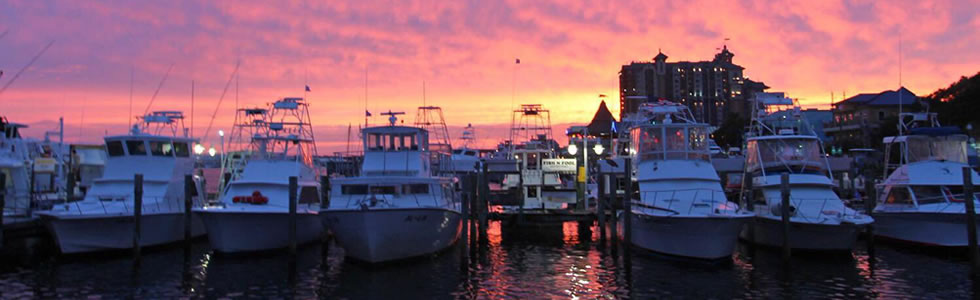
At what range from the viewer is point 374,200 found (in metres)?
23.3

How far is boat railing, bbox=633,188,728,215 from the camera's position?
81.1 ft

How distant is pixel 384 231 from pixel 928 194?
21.0 meters

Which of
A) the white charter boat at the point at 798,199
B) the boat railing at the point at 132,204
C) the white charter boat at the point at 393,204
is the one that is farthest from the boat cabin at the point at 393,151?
the white charter boat at the point at 798,199

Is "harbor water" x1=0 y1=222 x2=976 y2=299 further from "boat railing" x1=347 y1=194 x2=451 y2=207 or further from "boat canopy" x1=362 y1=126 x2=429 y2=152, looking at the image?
"boat canopy" x1=362 y1=126 x2=429 y2=152

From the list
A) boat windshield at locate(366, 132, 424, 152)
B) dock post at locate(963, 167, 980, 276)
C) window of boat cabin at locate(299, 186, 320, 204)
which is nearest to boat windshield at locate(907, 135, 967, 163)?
dock post at locate(963, 167, 980, 276)

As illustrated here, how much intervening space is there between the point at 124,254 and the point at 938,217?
29.4 metres

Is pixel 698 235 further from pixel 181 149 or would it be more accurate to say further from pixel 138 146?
pixel 138 146

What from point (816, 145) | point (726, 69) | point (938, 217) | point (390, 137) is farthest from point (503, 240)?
point (726, 69)

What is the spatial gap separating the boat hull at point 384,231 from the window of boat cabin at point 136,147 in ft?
34.6

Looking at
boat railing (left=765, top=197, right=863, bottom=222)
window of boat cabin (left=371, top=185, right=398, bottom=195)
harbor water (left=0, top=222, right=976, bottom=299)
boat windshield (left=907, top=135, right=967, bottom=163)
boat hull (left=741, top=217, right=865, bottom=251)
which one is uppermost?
boat windshield (left=907, top=135, right=967, bottom=163)

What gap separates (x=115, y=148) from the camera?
2984 cm

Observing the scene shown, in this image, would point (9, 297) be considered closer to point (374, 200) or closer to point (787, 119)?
point (374, 200)

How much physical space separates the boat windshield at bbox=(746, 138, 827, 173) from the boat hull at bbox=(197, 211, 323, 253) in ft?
59.0

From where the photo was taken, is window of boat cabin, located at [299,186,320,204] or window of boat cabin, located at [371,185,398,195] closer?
window of boat cabin, located at [371,185,398,195]
